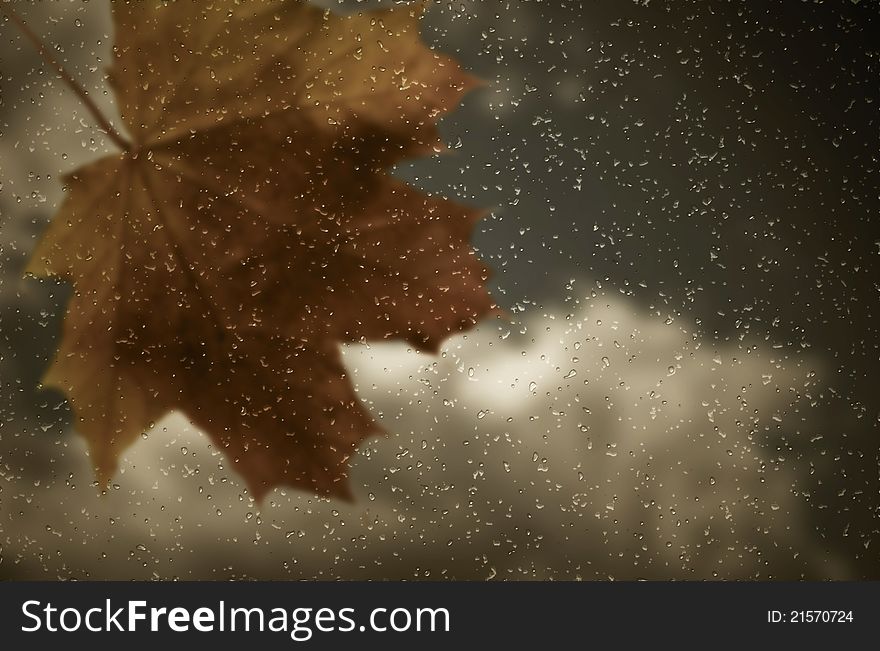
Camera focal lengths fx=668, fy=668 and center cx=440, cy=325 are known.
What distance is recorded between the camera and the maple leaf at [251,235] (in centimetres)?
40

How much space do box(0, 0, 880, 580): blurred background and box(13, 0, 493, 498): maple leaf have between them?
0.6 inches

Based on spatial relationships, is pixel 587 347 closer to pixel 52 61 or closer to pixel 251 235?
pixel 251 235

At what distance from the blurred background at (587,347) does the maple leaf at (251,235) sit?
0.02 m

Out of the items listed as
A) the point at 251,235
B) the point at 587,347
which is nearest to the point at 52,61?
the point at 251,235

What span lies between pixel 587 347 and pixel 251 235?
0.70ft

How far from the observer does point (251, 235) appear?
15.8 inches

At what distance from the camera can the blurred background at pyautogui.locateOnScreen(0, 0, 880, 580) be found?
391 mm

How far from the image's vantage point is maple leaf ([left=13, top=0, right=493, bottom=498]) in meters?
0.40

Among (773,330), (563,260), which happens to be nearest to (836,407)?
(773,330)

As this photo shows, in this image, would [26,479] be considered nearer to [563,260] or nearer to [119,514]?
[119,514]

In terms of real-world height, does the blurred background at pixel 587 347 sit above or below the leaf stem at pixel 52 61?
below

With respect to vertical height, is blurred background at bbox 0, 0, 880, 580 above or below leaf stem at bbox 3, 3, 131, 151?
below

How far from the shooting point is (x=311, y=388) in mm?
396

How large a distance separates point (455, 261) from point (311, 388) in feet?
0.37
